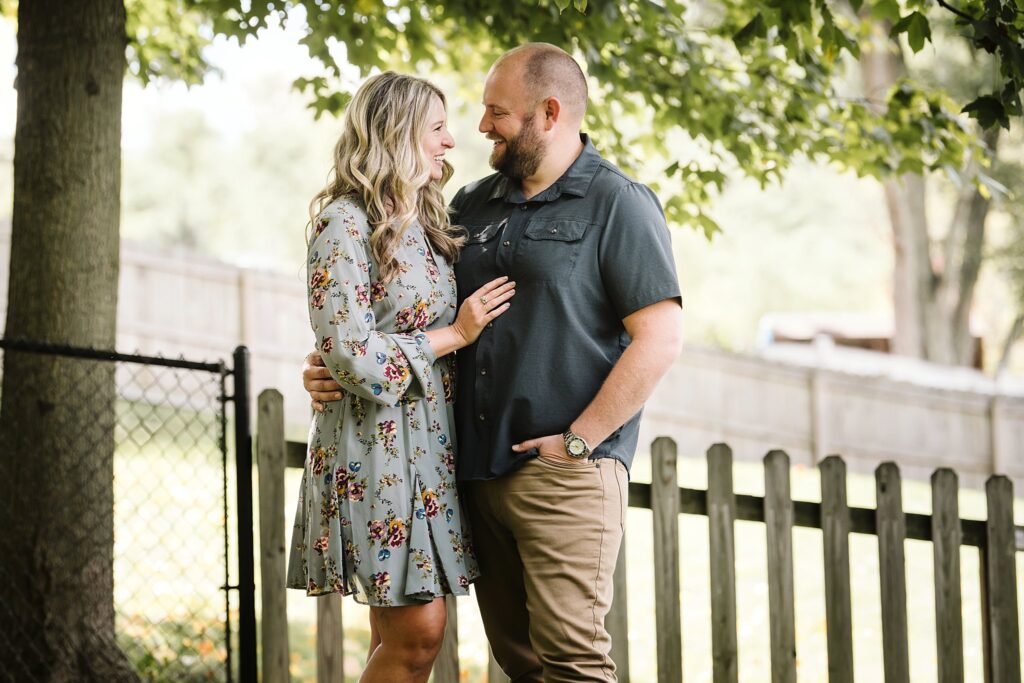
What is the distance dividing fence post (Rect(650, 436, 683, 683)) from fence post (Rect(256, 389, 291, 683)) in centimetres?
144

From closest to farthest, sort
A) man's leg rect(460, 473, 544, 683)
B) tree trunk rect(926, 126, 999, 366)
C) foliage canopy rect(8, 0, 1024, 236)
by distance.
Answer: man's leg rect(460, 473, 544, 683) → foliage canopy rect(8, 0, 1024, 236) → tree trunk rect(926, 126, 999, 366)

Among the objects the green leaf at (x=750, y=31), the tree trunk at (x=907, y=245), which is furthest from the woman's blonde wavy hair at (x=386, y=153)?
the tree trunk at (x=907, y=245)

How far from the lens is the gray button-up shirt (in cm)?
301

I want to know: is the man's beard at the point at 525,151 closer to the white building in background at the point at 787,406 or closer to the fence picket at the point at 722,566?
the fence picket at the point at 722,566

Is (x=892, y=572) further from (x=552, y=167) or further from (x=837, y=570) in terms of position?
(x=552, y=167)

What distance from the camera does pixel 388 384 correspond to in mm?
2912

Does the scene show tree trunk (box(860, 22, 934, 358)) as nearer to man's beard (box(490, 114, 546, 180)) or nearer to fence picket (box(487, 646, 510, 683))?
fence picket (box(487, 646, 510, 683))

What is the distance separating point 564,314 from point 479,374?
13.0 inches

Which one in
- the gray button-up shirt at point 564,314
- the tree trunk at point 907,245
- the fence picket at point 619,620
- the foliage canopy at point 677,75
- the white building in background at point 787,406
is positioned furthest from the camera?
the tree trunk at point 907,245

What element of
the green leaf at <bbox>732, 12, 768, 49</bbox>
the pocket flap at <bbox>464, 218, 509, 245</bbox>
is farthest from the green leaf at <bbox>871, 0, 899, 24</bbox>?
the pocket flap at <bbox>464, 218, 509, 245</bbox>

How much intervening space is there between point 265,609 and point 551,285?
73.6 inches

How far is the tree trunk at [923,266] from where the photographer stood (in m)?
15.4

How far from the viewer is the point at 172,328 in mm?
11680

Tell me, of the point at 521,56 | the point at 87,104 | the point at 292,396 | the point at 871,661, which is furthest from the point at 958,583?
the point at 292,396
